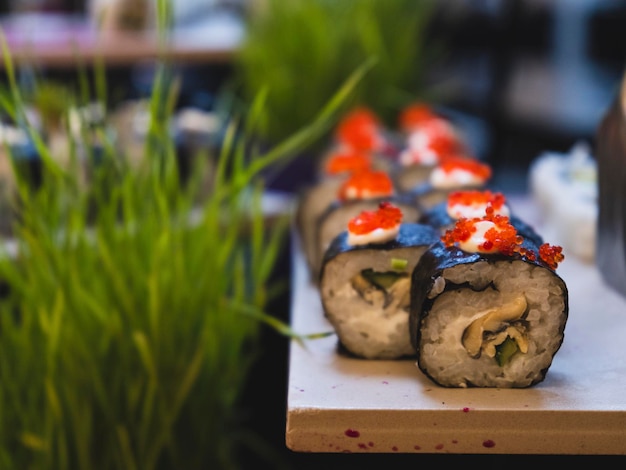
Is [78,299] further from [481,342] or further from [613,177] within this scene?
[613,177]

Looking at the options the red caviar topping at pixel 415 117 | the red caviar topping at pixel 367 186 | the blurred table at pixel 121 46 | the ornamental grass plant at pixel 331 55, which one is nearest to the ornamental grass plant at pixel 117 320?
the red caviar topping at pixel 367 186

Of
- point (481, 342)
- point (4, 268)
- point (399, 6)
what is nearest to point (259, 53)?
point (399, 6)

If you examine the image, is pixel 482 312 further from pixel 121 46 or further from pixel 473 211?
pixel 121 46

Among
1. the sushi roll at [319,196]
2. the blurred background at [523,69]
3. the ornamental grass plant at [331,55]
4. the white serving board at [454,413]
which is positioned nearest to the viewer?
the white serving board at [454,413]

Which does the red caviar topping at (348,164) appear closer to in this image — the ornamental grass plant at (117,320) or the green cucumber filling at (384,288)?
the ornamental grass plant at (117,320)

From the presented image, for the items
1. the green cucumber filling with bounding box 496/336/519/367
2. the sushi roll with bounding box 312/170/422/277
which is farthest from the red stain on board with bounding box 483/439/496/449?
the sushi roll with bounding box 312/170/422/277

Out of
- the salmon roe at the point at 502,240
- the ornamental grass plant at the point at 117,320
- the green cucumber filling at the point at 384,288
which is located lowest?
the ornamental grass plant at the point at 117,320

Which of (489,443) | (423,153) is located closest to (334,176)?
(423,153)
